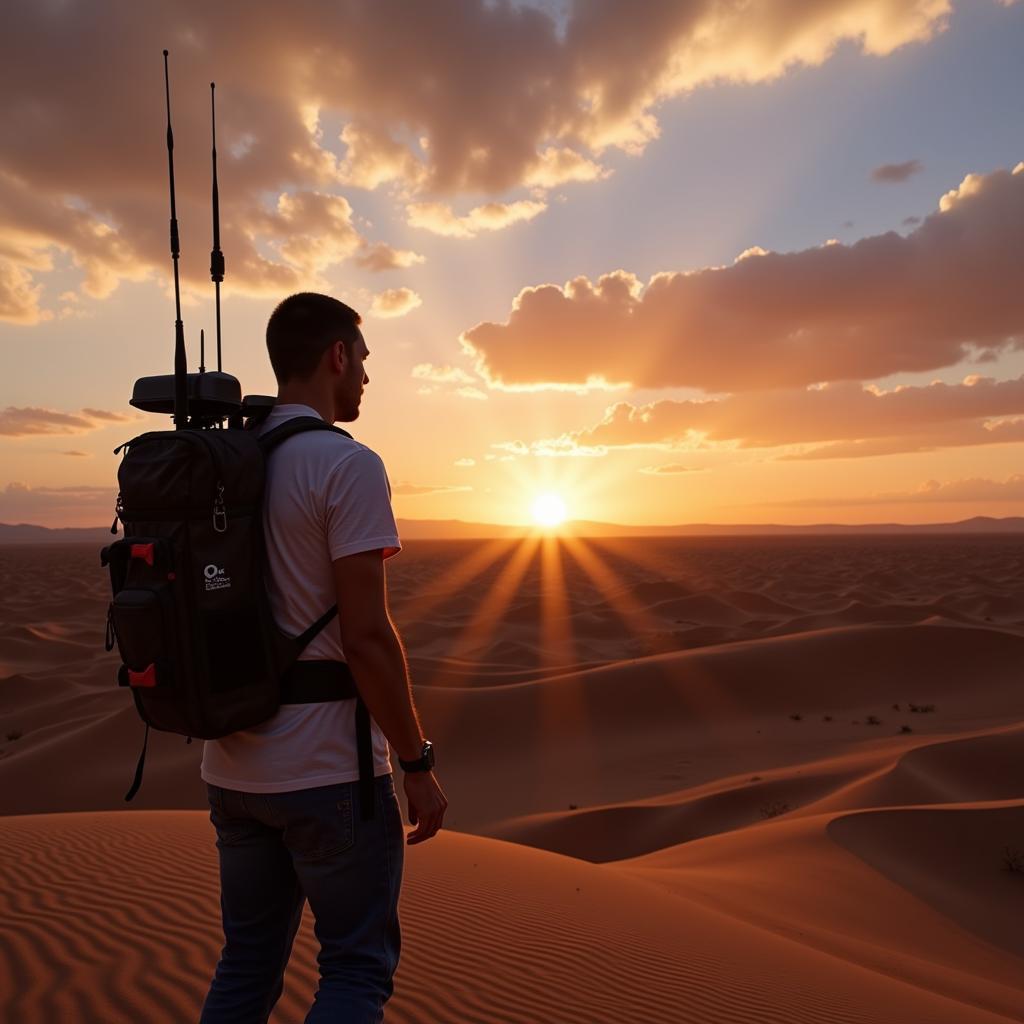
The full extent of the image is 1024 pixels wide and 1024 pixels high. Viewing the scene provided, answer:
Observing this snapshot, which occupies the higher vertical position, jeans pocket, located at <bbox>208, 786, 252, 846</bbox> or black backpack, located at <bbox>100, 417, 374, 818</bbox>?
black backpack, located at <bbox>100, 417, 374, 818</bbox>

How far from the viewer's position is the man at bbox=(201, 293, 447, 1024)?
1.87m

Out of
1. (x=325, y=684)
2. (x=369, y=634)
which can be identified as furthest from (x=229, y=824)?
(x=369, y=634)

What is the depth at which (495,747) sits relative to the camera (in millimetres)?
14852

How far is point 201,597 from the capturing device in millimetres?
1855

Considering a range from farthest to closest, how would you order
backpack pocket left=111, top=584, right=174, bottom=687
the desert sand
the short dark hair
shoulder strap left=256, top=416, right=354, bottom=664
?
the desert sand
the short dark hair
shoulder strap left=256, top=416, right=354, bottom=664
backpack pocket left=111, top=584, right=174, bottom=687

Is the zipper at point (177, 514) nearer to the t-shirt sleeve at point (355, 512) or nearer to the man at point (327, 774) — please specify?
the man at point (327, 774)

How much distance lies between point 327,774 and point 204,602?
0.54 meters

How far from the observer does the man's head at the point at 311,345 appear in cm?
218

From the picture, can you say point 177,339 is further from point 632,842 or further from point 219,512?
point 632,842

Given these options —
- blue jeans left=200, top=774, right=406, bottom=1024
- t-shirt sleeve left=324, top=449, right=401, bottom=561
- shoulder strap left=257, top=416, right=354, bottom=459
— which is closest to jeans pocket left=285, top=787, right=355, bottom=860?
blue jeans left=200, top=774, right=406, bottom=1024

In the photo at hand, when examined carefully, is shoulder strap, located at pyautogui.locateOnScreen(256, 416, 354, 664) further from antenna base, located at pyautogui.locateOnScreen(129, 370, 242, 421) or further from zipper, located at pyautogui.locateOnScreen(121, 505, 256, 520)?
antenna base, located at pyautogui.locateOnScreen(129, 370, 242, 421)

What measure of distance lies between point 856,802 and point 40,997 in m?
8.61

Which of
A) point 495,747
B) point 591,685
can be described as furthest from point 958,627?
point 495,747

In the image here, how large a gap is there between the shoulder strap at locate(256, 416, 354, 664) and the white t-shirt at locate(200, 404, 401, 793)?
16 mm
